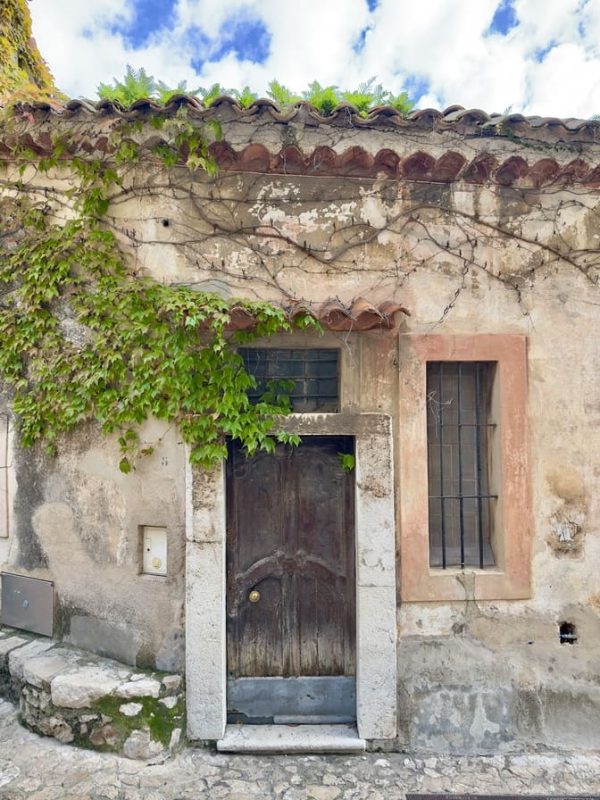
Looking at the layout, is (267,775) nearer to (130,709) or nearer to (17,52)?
(130,709)

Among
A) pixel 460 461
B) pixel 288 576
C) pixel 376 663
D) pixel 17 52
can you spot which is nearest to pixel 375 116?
pixel 460 461

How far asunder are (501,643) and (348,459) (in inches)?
75.2

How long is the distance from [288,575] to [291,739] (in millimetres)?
1204

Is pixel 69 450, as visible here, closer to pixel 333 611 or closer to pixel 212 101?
pixel 333 611

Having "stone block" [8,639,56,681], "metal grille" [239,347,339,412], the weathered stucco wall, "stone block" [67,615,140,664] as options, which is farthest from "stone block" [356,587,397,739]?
"stone block" [8,639,56,681]

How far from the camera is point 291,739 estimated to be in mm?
3846

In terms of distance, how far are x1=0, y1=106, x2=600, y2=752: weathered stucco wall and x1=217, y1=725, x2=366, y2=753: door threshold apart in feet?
1.46

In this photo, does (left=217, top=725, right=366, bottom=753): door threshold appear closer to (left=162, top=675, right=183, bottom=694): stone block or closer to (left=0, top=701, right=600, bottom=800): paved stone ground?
(left=0, top=701, right=600, bottom=800): paved stone ground

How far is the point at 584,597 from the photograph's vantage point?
4.05 m

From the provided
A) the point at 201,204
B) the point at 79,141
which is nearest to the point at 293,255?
the point at 201,204

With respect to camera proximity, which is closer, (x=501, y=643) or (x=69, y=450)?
(x=501, y=643)

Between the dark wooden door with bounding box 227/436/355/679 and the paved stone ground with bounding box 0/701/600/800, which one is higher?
the dark wooden door with bounding box 227/436/355/679

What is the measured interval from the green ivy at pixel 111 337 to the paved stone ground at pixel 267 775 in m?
2.13

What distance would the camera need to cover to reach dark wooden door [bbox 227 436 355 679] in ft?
13.7
